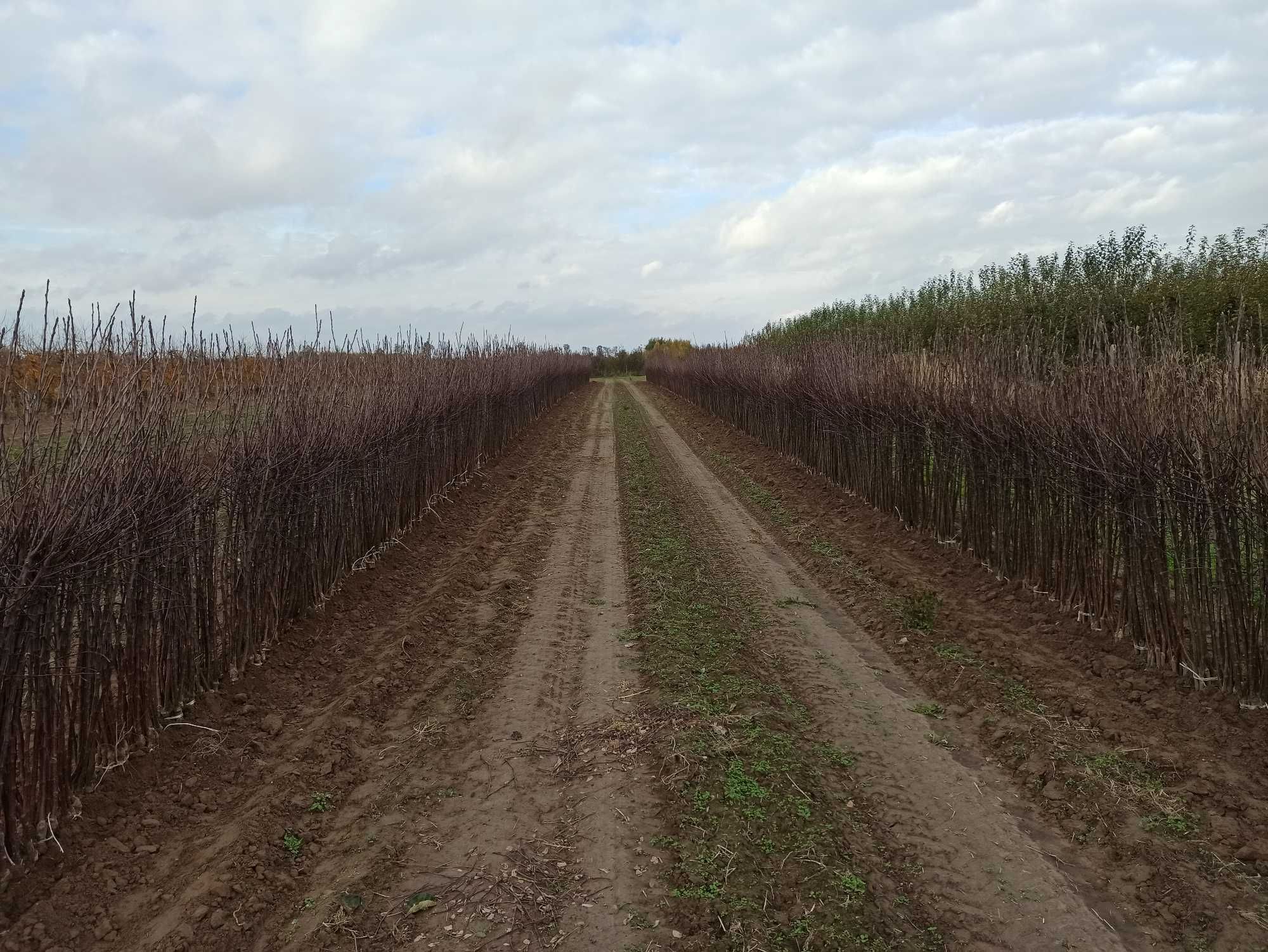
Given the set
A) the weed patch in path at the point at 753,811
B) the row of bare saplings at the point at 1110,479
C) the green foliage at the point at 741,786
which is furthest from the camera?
the row of bare saplings at the point at 1110,479

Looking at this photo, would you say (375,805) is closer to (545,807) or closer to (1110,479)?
(545,807)

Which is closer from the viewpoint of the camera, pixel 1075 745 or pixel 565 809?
pixel 565 809

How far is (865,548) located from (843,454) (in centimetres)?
393

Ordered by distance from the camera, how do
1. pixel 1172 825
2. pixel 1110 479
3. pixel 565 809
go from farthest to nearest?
1. pixel 1110 479
2. pixel 565 809
3. pixel 1172 825

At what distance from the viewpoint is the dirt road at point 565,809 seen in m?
3.39

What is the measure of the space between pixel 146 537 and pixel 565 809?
113 inches

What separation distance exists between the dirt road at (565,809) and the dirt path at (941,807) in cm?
2

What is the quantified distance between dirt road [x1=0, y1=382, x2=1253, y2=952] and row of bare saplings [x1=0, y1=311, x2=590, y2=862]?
305mm

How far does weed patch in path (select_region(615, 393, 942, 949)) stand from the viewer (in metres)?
3.36

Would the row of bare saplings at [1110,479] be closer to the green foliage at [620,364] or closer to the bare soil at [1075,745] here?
the bare soil at [1075,745]

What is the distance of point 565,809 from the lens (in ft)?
14.0

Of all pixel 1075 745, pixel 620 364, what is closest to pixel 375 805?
pixel 1075 745

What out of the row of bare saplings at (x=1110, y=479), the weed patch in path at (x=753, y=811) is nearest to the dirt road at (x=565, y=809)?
the weed patch in path at (x=753, y=811)

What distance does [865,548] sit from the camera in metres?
9.94
